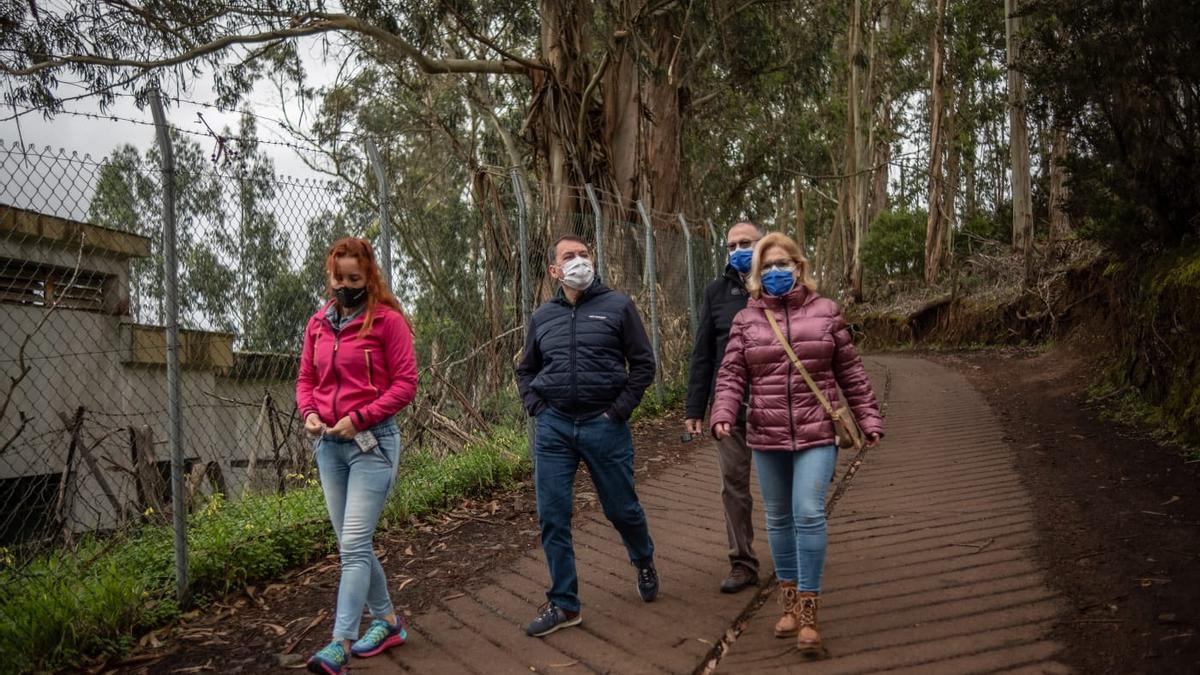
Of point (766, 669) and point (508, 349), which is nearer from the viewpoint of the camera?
point (766, 669)

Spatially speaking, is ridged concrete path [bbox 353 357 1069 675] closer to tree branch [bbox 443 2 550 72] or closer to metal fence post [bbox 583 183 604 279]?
metal fence post [bbox 583 183 604 279]

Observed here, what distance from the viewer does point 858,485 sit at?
22.7 ft

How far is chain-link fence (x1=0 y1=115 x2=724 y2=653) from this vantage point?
15.8 ft

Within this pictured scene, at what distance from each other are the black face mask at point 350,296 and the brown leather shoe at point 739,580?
2.11 m

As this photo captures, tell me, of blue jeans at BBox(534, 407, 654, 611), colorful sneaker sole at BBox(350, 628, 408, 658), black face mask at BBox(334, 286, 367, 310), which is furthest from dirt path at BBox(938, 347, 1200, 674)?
black face mask at BBox(334, 286, 367, 310)

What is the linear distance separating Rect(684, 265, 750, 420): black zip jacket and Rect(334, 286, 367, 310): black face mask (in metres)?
1.60

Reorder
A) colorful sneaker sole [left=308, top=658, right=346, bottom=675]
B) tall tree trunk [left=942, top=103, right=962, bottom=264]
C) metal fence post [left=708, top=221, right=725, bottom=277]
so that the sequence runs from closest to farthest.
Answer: colorful sneaker sole [left=308, top=658, right=346, bottom=675] < metal fence post [left=708, top=221, right=725, bottom=277] < tall tree trunk [left=942, top=103, right=962, bottom=264]

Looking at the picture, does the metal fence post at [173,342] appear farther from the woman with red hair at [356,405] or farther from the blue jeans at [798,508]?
the blue jeans at [798,508]

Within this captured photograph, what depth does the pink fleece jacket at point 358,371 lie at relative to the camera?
3.86 metres

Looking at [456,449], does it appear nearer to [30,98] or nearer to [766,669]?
[766,669]

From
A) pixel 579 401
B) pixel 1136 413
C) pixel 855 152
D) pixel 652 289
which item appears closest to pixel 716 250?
pixel 652 289

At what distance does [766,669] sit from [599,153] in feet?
34.6

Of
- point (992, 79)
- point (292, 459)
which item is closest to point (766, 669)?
point (292, 459)

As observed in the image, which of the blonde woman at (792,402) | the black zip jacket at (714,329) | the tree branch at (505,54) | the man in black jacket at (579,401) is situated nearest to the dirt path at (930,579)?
the blonde woman at (792,402)
